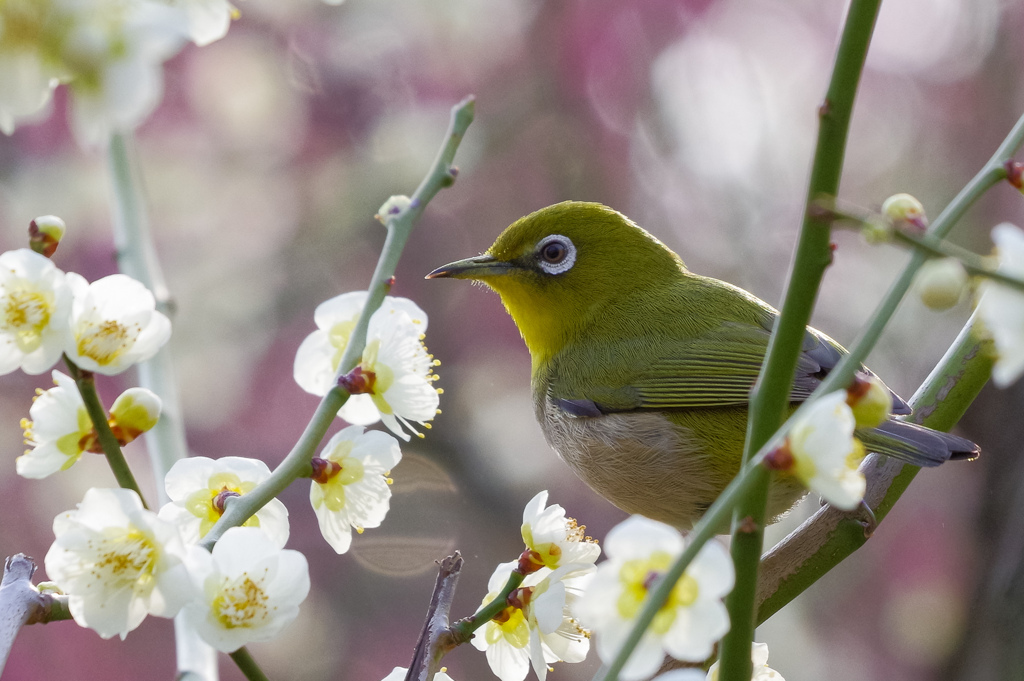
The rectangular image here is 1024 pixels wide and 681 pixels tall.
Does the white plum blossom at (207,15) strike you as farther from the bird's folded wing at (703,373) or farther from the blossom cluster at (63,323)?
the bird's folded wing at (703,373)

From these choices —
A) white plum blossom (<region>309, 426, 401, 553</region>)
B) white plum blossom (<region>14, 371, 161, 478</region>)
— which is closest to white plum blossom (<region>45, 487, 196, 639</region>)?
white plum blossom (<region>14, 371, 161, 478</region>)

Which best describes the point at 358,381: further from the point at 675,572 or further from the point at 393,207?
the point at 675,572

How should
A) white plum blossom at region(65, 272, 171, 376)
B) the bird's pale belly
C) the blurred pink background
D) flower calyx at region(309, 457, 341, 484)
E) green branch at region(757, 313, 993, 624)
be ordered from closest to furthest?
white plum blossom at region(65, 272, 171, 376) → flower calyx at region(309, 457, 341, 484) → green branch at region(757, 313, 993, 624) → the bird's pale belly → the blurred pink background

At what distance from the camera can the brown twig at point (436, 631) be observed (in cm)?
86

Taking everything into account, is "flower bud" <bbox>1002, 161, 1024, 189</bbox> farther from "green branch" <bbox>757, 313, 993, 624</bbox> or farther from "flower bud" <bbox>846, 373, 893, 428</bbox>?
"green branch" <bbox>757, 313, 993, 624</bbox>

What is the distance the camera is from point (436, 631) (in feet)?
2.92

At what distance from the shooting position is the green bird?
5.99 ft

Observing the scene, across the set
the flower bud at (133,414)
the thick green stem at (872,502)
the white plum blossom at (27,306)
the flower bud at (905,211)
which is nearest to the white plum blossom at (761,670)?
Result: the thick green stem at (872,502)

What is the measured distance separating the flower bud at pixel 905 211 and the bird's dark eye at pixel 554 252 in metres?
1.51

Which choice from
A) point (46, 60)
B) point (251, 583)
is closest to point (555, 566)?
point (251, 583)

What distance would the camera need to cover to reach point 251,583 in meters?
0.78

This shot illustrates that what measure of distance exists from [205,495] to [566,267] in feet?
Answer: 4.44

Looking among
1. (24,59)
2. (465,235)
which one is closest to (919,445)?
(24,59)

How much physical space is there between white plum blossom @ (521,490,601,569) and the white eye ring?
49.2 inches
